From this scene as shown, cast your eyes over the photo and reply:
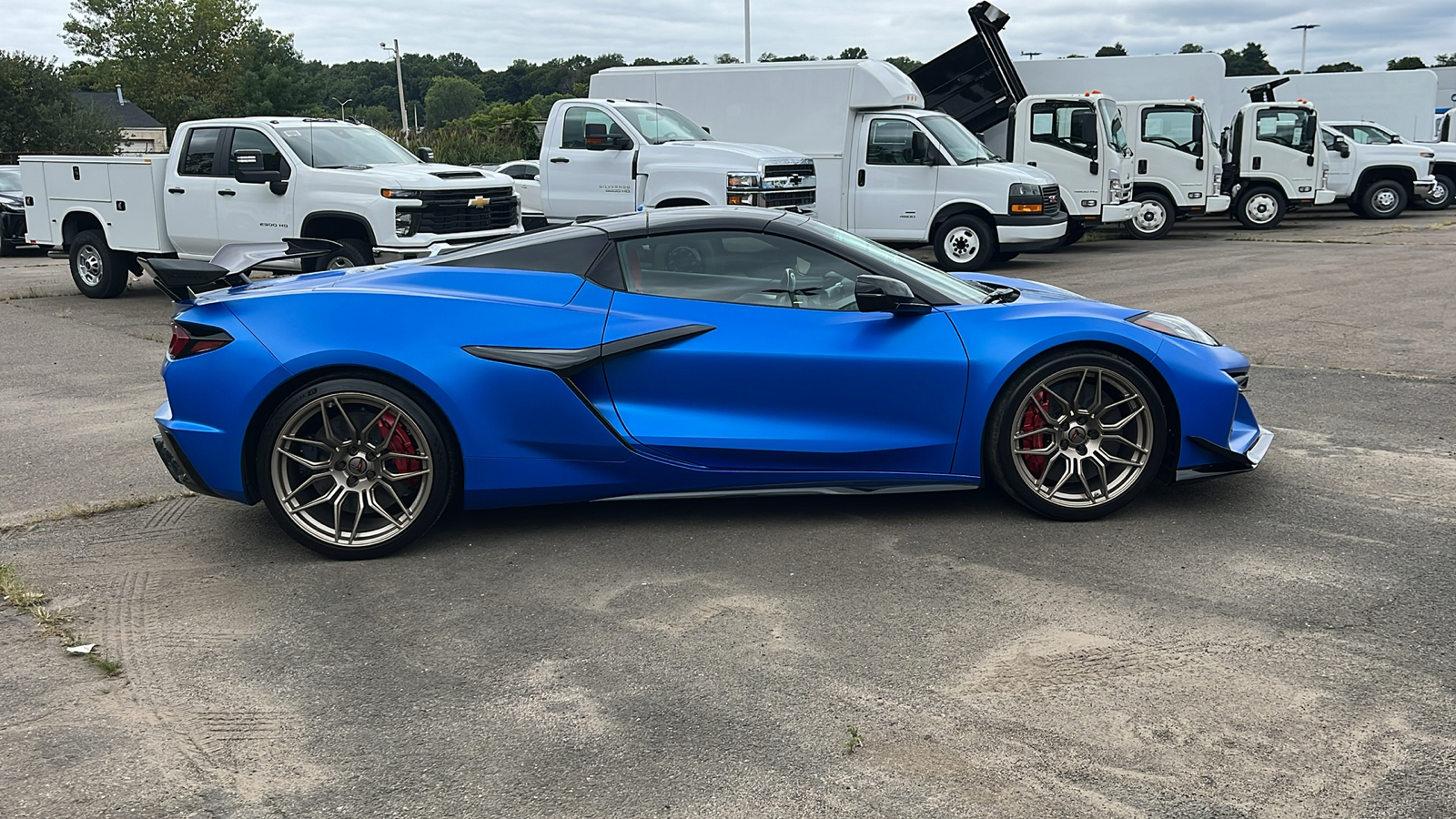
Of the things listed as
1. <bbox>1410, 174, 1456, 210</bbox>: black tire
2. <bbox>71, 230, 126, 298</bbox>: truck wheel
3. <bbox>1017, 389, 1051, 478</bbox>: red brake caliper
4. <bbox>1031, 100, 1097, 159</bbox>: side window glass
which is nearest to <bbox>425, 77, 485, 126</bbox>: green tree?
<bbox>1410, 174, 1456, 210</bbox>: black tire

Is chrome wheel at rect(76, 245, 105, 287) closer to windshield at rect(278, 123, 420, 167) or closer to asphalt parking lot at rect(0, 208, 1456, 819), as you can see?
windshield at rect(278, 123, 420, 167)

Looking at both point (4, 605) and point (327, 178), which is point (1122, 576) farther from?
point (327, 178)

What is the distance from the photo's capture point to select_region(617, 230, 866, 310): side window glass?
4.93 metres

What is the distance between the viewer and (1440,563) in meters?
4.36

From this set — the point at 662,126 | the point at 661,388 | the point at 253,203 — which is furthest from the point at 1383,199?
the point at 661,388

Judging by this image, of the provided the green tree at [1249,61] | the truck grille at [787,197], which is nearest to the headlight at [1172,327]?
the truck grille at [787,197]

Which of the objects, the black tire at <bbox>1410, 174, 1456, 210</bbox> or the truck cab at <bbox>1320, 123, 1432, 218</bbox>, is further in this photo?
the black tire at <bbox>1410, 174, 1456, 210</bbox>

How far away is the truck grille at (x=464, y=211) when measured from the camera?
11.9 meters

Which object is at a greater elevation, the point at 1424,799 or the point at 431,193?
the point at 431,193

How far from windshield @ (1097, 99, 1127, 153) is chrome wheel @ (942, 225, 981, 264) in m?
4.11

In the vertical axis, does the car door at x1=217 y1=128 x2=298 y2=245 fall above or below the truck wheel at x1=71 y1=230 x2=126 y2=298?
above

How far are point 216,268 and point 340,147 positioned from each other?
7.88m

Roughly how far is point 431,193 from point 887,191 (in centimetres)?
691

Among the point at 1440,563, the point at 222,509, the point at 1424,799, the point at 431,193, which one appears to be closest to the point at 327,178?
the point at 431,193
